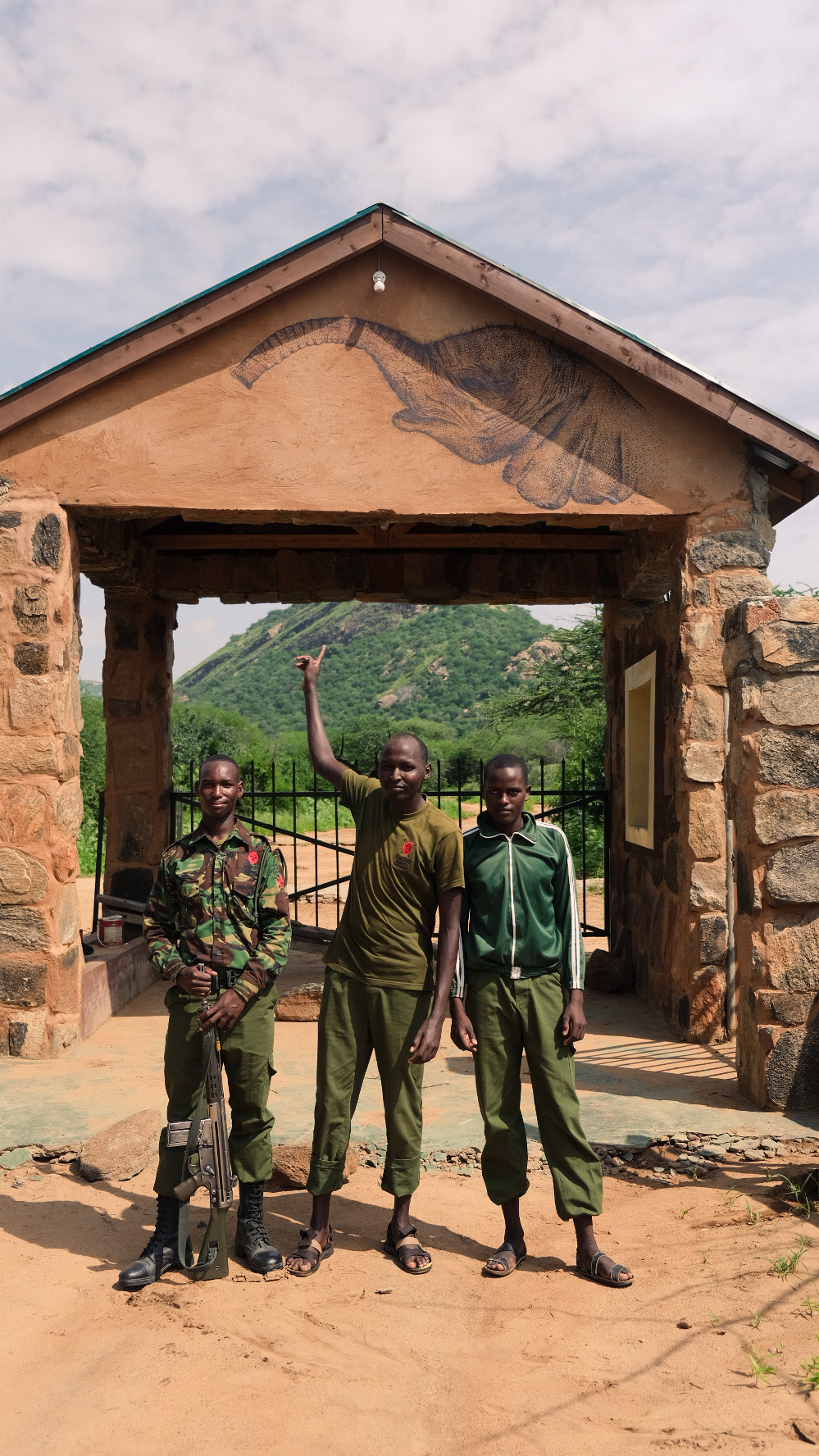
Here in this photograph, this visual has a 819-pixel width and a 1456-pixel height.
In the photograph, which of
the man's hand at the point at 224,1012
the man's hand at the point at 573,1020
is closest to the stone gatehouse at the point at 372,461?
the man's hand at the point at 573,1020

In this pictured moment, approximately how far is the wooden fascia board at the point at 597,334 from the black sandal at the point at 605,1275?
15.2 ft

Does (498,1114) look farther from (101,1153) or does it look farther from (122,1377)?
(101,1153)

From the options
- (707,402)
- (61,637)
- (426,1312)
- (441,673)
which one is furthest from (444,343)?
(441,673)

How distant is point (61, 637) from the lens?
6.59 metres

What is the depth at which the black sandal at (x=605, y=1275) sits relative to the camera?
3.53 metres

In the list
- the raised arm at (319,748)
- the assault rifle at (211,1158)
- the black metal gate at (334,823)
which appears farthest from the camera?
the black metal gate at (334,823)

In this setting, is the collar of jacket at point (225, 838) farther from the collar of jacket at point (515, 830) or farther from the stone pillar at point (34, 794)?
the stone pillar at point (34, 794)

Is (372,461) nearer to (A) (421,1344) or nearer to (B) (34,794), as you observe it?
(B) (34,794)

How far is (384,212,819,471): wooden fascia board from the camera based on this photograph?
6.41 m

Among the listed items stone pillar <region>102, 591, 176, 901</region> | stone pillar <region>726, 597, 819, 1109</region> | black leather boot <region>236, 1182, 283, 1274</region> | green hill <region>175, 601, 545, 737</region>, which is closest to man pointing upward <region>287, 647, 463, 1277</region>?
black leather boot <region>236, 1182, 283, 1274</region>

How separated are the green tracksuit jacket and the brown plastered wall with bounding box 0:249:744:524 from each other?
10.9 ft

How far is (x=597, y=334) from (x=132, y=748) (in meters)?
5.45

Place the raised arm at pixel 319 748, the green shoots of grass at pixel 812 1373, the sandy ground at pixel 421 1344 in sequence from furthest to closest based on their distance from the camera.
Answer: the raised arm at pixel 319 748, the green shoots of grass at pixel 812 1373, the sandy ground at pixel 421 1344

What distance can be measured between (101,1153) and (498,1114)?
6.42 feet
